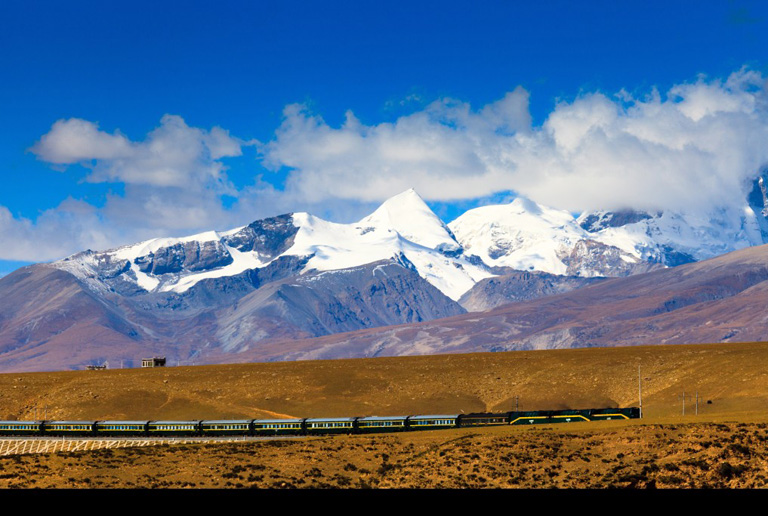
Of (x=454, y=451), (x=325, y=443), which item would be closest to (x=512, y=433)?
(x=454, y=451)

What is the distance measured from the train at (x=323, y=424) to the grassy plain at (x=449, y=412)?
681 centimetres

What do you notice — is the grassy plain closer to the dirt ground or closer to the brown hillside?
the dirt ground

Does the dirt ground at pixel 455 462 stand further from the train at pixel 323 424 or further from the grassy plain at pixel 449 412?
the train at pixel 323 424

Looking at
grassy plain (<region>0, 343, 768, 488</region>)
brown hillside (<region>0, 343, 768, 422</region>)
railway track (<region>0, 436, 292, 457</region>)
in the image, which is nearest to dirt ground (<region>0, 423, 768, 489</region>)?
grassy plain (<region>0, 343, 768, 488</region>)

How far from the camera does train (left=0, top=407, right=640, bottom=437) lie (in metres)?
105

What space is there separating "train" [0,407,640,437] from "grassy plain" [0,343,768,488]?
681 cm

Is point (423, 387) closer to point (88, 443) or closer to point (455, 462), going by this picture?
point (88, 443)

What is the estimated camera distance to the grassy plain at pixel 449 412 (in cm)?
6962

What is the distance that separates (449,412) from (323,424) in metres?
51.4

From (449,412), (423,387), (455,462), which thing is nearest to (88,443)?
(455,462)

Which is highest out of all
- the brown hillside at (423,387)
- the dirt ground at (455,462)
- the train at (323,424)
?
the brown hillside at (423,387)

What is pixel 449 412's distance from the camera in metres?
156

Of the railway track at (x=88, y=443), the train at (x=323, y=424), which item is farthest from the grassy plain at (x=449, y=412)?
the railway track at (x=88, y=443)
